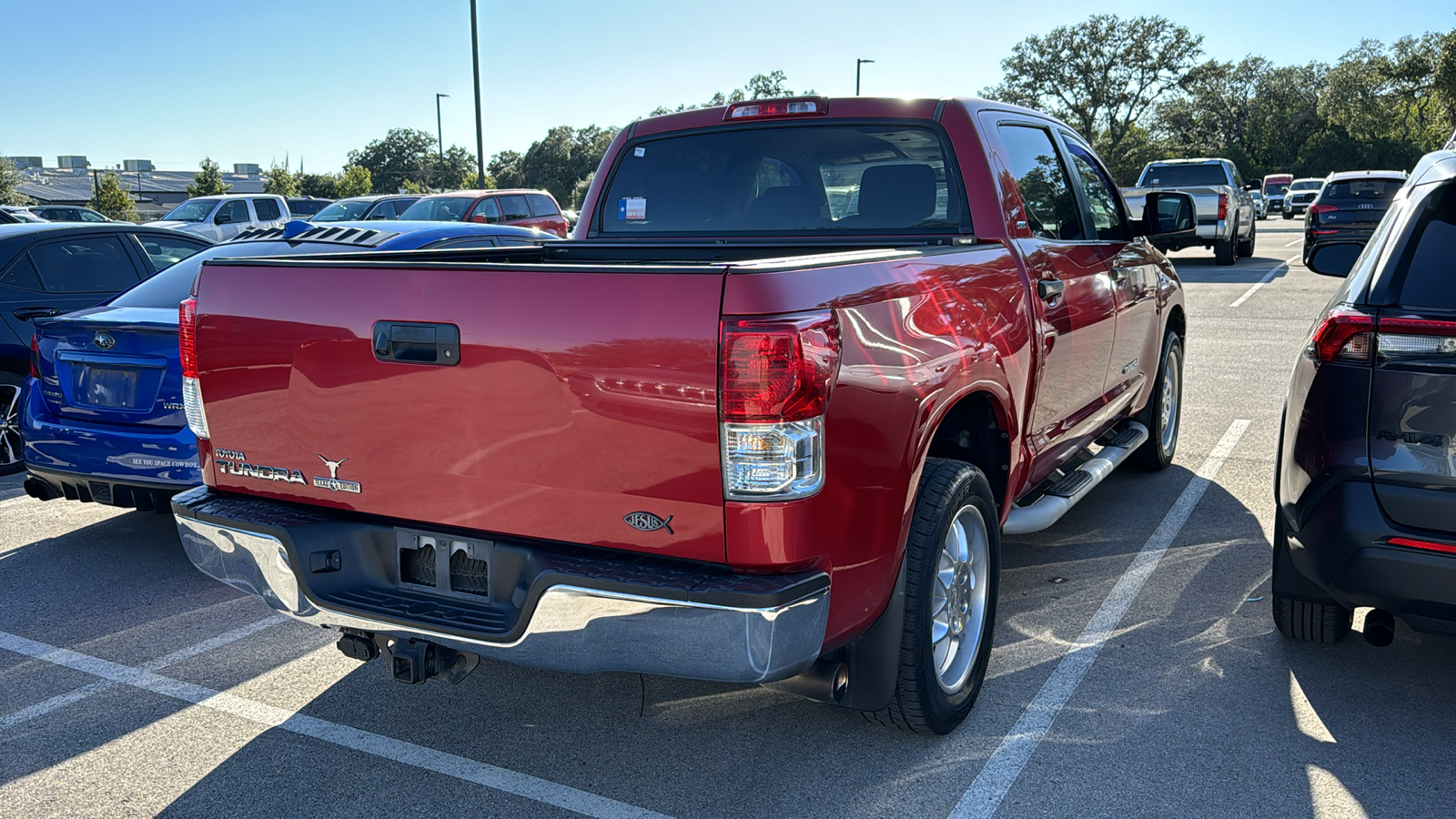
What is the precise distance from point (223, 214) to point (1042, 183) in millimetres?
21405

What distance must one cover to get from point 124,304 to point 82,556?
1.43m

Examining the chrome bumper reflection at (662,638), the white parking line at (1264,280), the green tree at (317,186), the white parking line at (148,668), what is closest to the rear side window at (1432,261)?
the chrome bumper reflection at (662,638)

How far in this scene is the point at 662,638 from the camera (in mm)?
2639

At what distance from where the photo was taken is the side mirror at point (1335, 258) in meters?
4.38

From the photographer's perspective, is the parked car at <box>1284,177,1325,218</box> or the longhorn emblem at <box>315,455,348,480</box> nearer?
the longhorn emblem at <box>315,455,348,480</box>

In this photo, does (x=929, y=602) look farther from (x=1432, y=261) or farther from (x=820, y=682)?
(x=1432, y=261)

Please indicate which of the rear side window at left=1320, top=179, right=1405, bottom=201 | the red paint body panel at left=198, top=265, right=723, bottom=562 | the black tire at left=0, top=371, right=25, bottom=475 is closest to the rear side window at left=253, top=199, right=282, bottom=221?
the black tire at left=0, top=371, right=25, bottom=475

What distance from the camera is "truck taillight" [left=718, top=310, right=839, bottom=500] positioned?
2514mm

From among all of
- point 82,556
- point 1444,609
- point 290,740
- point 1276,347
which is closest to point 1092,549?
point 1444,609

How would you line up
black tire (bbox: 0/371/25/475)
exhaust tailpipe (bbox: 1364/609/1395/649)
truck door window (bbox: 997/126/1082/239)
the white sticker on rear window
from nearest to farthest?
exhaust tailpipe (bbox: 1364/609/1395/649)
truck door window (bbox: 997/126/1082/239)
the white sticker on rear window
black tire (bbox: 0/371/25/475)

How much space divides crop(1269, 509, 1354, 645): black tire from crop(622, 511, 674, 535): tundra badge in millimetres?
2214

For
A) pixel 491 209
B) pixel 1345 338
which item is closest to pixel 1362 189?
pixel 491 209

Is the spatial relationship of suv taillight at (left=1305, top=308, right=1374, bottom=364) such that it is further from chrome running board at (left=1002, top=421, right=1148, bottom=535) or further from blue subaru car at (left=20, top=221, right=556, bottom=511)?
blue subaru car at (left=20, top=221, right=556, bottom=511)

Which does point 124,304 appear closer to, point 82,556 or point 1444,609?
point 82,556
